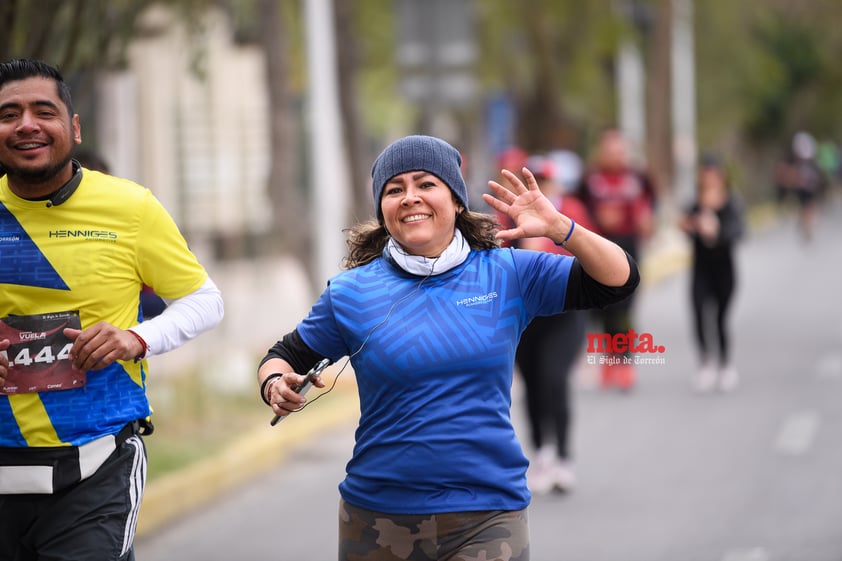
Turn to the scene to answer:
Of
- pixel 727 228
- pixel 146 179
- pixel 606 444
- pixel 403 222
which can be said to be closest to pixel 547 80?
pixel 146 179

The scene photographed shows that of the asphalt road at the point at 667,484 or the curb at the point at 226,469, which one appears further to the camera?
the curb at the point at 226,469

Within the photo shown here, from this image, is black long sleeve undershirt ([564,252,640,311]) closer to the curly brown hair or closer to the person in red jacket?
the curly brown hair

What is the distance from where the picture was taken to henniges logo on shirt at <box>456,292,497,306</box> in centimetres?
406

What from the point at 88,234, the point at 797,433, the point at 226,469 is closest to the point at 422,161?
the point at 88,234

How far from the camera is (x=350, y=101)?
16172mm

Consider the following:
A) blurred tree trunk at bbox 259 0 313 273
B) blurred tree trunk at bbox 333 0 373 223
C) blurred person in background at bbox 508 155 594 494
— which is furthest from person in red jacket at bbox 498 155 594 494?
blurred tree trunk at bbox 333 0 373 223

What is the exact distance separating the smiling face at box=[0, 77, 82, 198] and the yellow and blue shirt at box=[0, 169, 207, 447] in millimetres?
91

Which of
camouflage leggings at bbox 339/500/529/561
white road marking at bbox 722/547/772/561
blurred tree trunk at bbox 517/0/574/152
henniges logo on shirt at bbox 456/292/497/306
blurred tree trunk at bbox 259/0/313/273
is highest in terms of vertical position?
blurred tree trunk at bbox 517/0/574/152

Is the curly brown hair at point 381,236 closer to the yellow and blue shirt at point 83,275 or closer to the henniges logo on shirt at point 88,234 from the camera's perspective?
the yellow and blue shirt at point 83,275

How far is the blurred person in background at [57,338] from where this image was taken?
A: 416 centimetres

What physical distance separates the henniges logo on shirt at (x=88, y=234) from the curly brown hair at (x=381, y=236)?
0.68m

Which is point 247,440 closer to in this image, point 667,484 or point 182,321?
point 667,484

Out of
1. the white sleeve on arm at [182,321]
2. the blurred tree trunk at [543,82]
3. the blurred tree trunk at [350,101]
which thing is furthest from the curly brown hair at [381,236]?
the blurred tree trunk at [543,82]

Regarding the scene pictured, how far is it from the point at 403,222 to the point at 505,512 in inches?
32.7
